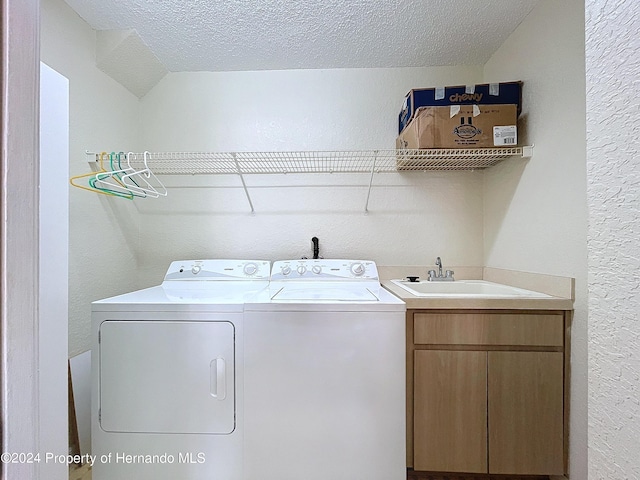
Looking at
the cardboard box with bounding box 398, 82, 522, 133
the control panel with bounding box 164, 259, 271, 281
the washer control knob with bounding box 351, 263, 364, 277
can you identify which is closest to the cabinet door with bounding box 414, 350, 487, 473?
the washer control knob with bounding box 351, 263, 364, 277

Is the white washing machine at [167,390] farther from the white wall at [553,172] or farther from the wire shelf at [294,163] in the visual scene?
the white wall at [553,172]

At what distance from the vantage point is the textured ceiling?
1.65 meters

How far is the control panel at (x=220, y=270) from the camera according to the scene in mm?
2020

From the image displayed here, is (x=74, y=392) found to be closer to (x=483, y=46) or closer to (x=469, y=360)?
(x=469, y=360)

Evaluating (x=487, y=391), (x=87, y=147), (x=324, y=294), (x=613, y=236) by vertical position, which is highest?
(x=87, y=147)

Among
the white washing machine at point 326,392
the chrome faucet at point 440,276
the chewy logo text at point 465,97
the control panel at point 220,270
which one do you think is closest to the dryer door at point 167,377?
the white washing machine at point 326,392

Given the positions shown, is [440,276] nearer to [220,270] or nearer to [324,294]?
[324,294]

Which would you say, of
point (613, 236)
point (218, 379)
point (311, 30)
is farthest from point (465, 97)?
point (218, 379)

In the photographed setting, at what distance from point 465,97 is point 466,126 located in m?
0.18

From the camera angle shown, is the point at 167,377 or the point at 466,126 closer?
the point at 167,377

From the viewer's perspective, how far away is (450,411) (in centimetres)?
150

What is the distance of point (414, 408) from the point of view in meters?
1.51

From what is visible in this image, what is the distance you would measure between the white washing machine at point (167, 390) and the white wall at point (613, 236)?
1182 millimetres

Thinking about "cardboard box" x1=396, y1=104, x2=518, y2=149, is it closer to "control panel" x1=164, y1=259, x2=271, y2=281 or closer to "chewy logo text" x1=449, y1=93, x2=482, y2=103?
"chewy logo text" x1=449, y1=93, x2=482, y2=103
